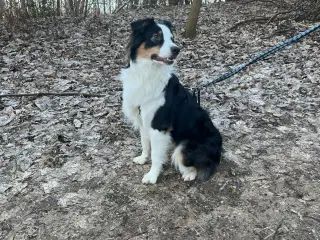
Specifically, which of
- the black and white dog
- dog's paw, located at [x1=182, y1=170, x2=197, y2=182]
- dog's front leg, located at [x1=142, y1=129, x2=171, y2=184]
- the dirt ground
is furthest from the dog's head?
the dirt ground

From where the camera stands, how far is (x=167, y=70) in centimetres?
373

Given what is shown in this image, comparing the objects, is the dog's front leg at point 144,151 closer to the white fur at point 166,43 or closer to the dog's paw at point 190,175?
the dog's paw at point 190,175

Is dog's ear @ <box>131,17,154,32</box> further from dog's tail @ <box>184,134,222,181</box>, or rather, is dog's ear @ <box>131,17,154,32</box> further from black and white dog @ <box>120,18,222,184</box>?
dog's tail @ <box>184,134,222,181</box>

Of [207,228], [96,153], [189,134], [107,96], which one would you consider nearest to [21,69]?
[107,96]

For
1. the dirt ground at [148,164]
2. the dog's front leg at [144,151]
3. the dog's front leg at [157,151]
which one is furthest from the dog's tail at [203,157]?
the dog's front leg at [144,151]

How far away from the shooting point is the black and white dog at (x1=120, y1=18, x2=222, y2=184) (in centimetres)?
358

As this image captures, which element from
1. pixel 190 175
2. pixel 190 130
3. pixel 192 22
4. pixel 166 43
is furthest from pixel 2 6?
pixel 190 175

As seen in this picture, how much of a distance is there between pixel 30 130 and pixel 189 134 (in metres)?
2.56

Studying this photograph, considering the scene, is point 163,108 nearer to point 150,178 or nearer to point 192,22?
point 150,178

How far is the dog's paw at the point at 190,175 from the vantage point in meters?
3.95

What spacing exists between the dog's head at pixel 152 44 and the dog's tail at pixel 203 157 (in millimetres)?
1068

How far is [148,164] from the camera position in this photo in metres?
4.33

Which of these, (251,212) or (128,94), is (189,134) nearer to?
(128,94)

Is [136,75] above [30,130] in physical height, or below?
above
